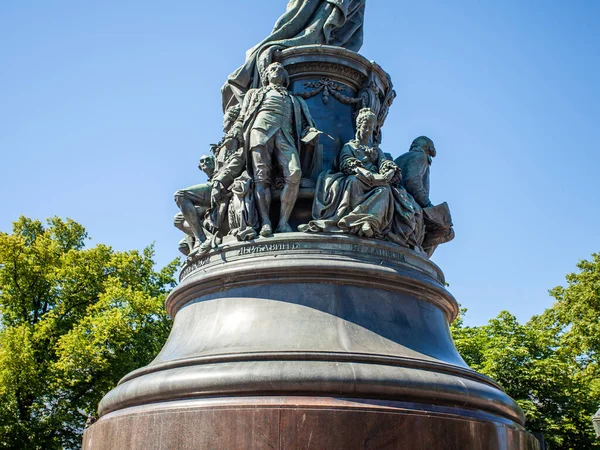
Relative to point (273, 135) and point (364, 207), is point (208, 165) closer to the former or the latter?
point (273, 135)

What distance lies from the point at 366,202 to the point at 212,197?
6.58 feet

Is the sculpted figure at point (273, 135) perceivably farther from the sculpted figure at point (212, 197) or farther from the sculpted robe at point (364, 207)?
the sculpted robe at point (364, 207)

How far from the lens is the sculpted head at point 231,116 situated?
9.52 metres

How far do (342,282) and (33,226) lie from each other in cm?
2378

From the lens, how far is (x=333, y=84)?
31.7ft

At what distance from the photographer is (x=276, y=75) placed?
9.10 meters

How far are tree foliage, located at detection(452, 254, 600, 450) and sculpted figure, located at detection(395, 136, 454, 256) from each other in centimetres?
2011

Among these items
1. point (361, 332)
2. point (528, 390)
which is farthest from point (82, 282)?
point (361, 332)

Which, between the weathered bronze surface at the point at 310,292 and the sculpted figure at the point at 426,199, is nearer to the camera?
the weathered bronze surface at the point at 310,292

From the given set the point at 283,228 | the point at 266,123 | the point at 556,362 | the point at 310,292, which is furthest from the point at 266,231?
the point at 556,362

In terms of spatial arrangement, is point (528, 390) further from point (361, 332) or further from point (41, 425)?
point (361, 332)

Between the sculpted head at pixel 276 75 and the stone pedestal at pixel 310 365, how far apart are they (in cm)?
244

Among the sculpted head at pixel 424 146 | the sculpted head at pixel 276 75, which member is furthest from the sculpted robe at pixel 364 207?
the sculpted head at pixel 276 75

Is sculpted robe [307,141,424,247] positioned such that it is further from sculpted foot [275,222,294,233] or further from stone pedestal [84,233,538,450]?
sculpted foot [275,222,294,233]
